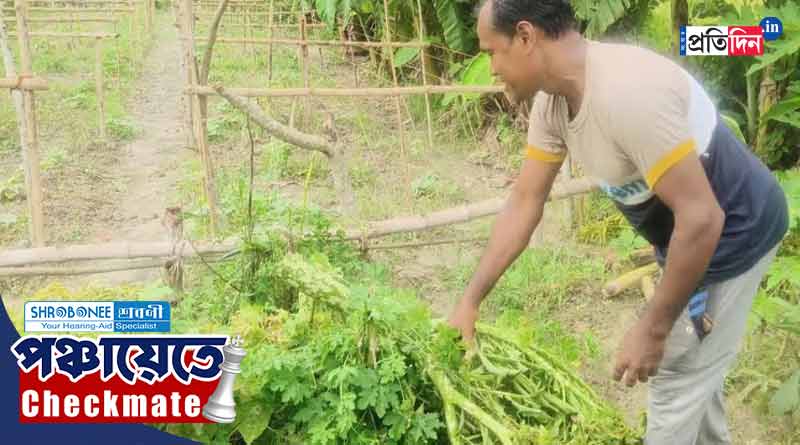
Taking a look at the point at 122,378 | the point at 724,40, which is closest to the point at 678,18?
the point at 724,40

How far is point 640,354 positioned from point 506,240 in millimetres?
537

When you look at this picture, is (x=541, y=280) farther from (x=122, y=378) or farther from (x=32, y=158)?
(x=32, y=158)

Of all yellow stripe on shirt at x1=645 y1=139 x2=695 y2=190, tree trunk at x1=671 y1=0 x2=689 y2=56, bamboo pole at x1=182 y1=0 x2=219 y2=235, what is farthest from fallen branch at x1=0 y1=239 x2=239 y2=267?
tree trunk at x1=671 y1=0 x2=689 y2=56

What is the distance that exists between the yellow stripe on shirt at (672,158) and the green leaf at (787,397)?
166 cm

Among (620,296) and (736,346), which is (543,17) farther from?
(620,296)

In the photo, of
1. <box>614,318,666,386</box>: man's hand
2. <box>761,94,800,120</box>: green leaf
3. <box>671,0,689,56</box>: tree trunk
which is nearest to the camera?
<box>614,318,666,386</box>: man's hand

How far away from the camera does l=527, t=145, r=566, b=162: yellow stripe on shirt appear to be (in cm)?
219

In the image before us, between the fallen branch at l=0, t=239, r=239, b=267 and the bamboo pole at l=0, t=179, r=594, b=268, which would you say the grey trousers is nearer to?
the bamboo pole at l=0, t=179, r=594, b=268

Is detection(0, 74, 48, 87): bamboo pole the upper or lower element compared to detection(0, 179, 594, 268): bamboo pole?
upper

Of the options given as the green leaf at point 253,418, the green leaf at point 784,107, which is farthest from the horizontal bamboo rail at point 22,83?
the green leaf at point 784,107

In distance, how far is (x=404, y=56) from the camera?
762 cm

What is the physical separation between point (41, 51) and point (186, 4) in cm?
668

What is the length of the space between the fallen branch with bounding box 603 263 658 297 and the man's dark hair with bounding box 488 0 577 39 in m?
2.39

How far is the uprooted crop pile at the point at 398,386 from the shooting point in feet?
7.15
